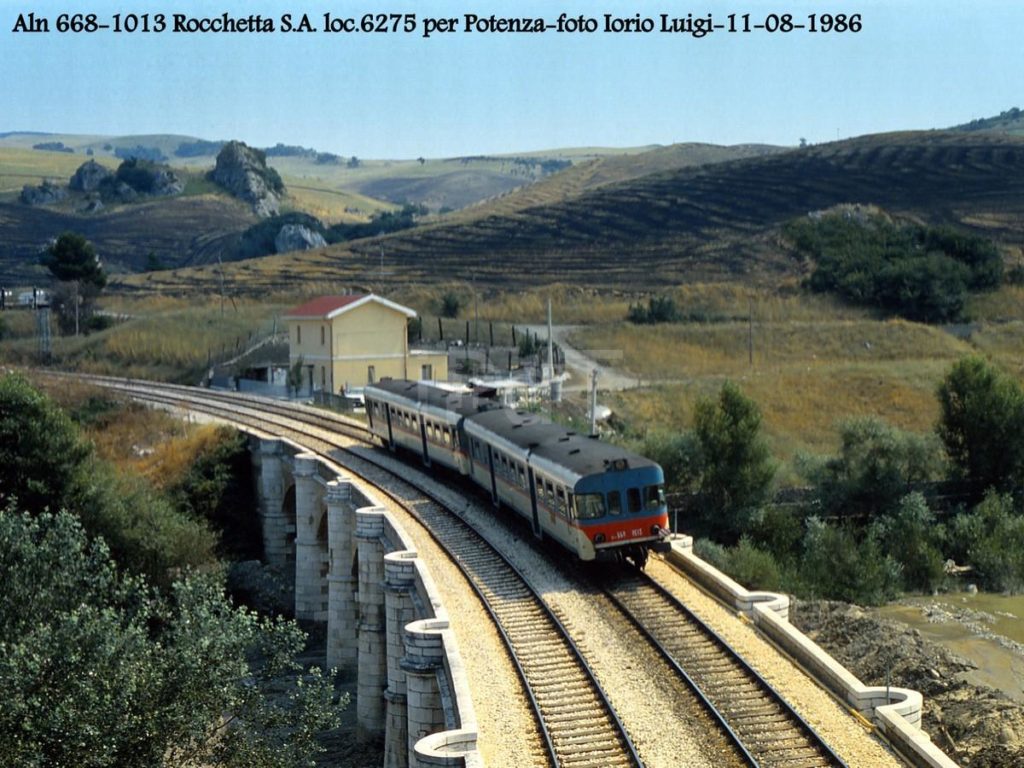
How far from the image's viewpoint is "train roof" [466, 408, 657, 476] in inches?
839

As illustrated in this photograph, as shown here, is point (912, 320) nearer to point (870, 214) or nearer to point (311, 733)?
point (870, 214)

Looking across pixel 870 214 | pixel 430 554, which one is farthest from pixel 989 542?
pixel 870 214

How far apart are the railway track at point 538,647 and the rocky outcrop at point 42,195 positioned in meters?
147

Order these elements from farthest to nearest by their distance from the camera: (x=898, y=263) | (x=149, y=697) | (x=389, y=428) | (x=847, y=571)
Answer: (x=898, y=263)
(x=389, y=428)
(x=847, y=571)
(x=149, y=697)

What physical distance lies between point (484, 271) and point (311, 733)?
8550 cm

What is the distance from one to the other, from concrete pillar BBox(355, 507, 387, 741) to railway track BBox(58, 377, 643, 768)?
1323 millimetres

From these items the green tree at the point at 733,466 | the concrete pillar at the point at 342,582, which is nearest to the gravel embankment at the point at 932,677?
the concrete pillar at the point at 342,582

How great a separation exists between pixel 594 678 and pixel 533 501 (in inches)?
301

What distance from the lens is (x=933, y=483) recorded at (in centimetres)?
4028

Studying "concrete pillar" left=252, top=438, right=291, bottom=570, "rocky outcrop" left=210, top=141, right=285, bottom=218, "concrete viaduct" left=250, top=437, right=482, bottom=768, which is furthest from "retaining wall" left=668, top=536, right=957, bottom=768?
"rocky outcrop" left=210, top=141, right=285, bottom=218

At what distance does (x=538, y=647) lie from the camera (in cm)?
1792

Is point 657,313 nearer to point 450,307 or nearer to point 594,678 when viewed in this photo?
point 450,307

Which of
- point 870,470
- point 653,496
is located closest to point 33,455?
point 653,496

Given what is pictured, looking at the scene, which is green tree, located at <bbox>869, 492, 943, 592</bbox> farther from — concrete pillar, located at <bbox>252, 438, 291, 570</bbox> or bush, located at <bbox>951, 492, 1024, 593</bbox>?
concrete pillar, located at <bbox>252, 438, 291, 570</bbox>
